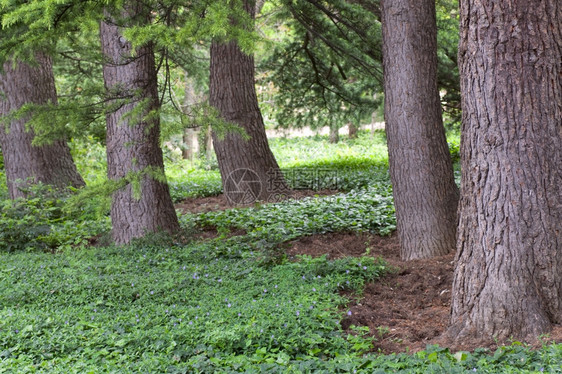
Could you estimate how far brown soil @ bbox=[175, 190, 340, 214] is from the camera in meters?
9.65

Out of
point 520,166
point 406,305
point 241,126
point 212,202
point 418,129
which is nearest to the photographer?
point 520,166

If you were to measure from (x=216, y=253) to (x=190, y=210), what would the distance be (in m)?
3.56

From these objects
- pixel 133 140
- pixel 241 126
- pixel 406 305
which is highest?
pixel 241 126

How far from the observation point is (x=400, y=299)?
5016mm

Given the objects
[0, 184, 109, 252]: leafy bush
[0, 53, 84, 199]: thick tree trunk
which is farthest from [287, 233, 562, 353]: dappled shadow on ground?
[0, 53, 84, 199]: thick tree trunk

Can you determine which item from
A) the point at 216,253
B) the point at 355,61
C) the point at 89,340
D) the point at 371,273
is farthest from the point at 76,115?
the point at 355,61

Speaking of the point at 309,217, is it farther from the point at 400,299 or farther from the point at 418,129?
the point at 400,299

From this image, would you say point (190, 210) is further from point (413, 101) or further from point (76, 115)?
point (413, 101)

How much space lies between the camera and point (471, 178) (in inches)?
157

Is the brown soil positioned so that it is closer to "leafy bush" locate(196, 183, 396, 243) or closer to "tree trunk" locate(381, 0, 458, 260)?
"leafy bush" locate(196, 183, 396, 243)

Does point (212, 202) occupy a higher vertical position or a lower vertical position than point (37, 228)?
lower

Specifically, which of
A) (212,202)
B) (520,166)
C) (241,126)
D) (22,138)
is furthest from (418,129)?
(22,138)

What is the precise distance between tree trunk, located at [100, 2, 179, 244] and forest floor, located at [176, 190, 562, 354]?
1.72m

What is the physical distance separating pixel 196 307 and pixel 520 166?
106 inches
